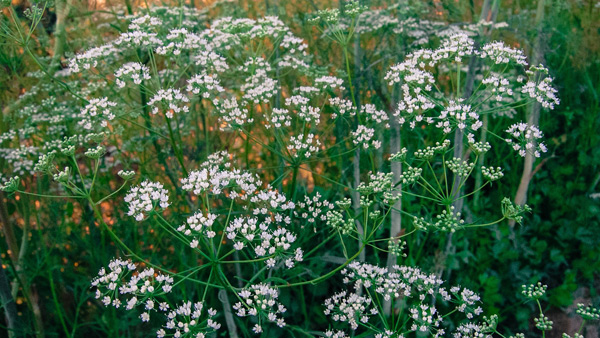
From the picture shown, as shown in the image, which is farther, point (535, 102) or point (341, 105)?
point (535, 102)

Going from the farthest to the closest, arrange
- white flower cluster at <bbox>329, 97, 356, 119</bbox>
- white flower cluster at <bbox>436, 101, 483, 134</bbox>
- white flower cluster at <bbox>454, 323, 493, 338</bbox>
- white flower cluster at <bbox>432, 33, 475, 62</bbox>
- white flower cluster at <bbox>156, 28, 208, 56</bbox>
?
white flower cluster at <bbox>329, 97, 356, 119</bbox> → white flower cluster at <bbox>156, 28, 208, 56</bbox> → white flower cluster at <bbox>432, 33, 475, 62</bbox> → white flower cluster at <bbox>436, 101, 483, 134</bbox> → white flower cluster at <bbox>454, 323, 493, 338</bbox>

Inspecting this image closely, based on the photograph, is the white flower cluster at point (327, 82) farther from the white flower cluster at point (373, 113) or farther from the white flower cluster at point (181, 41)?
the white flower cluster at point (181, 41)

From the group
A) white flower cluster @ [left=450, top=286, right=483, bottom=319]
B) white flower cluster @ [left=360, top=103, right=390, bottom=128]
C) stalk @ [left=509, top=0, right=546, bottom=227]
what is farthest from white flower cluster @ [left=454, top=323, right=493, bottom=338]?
stalk @ [left=509, top=0, right=546, bottom=227]

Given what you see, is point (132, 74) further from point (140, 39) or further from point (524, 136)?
point (524, 136)

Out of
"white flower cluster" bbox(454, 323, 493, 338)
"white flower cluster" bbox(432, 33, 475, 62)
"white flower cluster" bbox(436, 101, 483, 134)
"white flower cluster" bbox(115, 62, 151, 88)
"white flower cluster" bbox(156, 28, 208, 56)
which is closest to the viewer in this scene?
"white flower cluster" bbox(454, 323, 493, 338)

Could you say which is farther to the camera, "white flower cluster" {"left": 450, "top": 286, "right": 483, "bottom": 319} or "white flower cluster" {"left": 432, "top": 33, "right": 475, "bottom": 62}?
"white flower cluster" {"left": 432, "top": 33, "right": 475, "bottom": 62}

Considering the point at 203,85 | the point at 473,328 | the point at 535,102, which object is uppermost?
the point at 203,85

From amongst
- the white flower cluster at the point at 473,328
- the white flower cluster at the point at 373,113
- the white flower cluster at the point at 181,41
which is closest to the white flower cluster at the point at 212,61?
the white flower cluster at the point at 181,41

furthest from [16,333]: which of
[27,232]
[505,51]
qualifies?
[505,51]

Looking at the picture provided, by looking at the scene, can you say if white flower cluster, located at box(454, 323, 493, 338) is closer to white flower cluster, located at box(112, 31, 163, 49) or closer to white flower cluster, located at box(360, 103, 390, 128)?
white flower cluster, located at box(360, 103, 390, 128)

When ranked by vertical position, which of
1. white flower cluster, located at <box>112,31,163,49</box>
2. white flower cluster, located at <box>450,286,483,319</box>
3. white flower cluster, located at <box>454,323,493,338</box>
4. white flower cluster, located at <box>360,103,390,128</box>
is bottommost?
white flower cluster, located at <box>454,323,493,338</box>

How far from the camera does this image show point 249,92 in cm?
317

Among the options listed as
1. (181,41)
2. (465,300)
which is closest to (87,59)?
(181,41)

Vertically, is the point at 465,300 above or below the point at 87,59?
below
